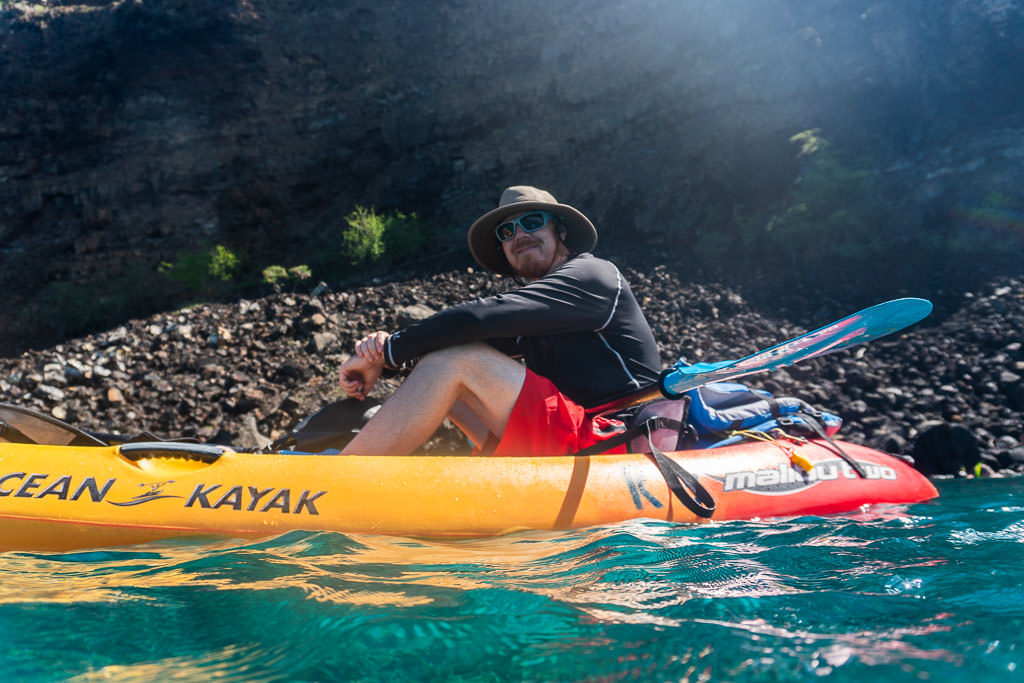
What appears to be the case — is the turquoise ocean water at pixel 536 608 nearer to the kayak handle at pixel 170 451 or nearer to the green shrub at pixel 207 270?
the kayak handle at pixel 170 451

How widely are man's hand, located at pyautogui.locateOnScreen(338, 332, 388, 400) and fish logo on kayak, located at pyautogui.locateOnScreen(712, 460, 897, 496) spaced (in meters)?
1.49

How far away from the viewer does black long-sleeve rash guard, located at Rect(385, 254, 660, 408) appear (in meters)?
2.49

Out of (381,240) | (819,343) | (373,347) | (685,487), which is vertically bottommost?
(685,487)

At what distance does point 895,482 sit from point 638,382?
125 centimetres

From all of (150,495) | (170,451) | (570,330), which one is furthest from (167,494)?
(570,330)

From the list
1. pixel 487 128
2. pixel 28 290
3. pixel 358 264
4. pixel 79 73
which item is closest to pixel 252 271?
pixel 358 264

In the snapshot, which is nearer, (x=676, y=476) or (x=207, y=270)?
(x=676, y=476)

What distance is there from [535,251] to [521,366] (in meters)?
0.76

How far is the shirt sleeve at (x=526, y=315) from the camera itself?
8.11 feet

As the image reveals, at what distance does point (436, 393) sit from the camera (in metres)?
2.50

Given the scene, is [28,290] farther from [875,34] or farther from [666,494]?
[875,34]

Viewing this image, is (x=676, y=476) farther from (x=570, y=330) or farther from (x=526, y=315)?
(x=526, y=315)

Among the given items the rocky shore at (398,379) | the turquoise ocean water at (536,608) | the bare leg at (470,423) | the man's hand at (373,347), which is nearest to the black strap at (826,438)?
the turquoise ocean water at (536,608)

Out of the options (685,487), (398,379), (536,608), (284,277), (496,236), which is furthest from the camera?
(284,277)
